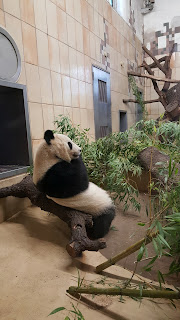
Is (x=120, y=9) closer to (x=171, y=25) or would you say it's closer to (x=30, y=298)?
(x=171, y=25)

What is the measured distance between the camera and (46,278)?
1.50 meters

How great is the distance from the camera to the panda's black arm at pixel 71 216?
1581mm

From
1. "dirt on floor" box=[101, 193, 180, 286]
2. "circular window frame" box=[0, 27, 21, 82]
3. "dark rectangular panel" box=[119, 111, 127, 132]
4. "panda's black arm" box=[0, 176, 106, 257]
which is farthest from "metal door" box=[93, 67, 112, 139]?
"panda's black arm" box=[0, 176, 106, 257]

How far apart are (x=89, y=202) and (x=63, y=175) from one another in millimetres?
366

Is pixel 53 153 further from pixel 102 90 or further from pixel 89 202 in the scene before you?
pixel 102 90

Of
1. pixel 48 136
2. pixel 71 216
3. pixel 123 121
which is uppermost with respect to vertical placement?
pixel 123 121

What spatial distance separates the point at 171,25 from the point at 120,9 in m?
1.95

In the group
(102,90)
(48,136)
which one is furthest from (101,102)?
(48,136)

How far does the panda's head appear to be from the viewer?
6.11 ft

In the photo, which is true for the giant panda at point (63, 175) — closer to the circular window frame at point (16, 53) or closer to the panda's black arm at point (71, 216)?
the panda's black arm at point (71, 216)

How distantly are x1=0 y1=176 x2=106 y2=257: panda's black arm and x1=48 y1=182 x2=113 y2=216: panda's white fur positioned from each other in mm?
53

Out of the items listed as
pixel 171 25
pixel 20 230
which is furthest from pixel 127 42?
pixel 20 230

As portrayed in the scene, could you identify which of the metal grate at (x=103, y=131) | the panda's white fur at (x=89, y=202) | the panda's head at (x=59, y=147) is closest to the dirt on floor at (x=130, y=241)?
the panda's white fur at (x=89, y=202)

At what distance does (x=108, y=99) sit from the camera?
510 cm
